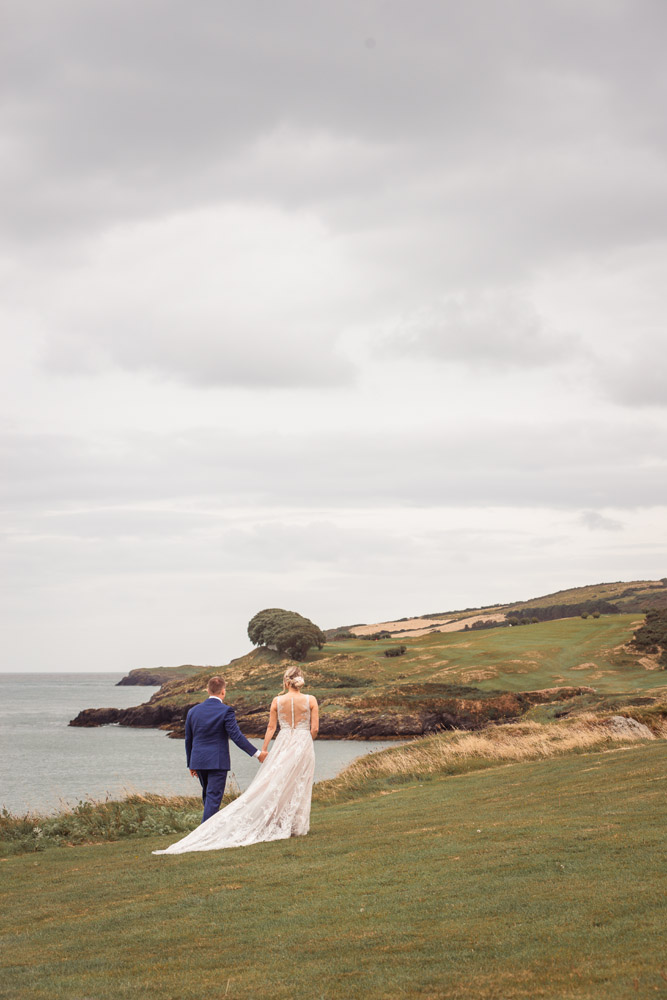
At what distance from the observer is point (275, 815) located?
14.3 m

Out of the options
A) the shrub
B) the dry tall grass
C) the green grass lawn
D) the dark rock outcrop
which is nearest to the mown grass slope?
the shrub

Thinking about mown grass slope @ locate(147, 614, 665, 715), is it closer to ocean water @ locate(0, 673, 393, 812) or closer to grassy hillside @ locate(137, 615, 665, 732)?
grassy hillside @ locate(137, 615, 665, 732)

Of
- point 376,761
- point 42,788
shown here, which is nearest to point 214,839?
point 376,761

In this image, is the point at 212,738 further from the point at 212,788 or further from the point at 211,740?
the point at 212,788

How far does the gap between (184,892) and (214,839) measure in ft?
11.3

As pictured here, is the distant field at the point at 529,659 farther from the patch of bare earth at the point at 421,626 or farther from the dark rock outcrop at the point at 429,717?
the patch of bare earth at the point at 421,626

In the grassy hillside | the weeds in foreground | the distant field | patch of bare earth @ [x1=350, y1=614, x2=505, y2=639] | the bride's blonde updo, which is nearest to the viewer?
the bride's blonde updo

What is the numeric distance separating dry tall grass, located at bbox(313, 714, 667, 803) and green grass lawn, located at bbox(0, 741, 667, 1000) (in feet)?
33.2

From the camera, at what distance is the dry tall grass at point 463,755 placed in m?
25.0

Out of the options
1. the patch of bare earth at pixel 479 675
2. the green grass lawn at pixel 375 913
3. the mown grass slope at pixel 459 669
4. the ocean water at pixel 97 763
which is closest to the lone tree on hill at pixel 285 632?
the mown grass slope at pixel 459 669

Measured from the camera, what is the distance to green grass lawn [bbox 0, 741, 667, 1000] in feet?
21.0

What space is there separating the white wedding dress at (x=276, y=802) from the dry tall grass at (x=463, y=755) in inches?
346

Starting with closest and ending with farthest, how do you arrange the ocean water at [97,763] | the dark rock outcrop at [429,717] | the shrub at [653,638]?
the ocean water at [97,763] → the dark rock outcrop at [429,717] → the shrub at [653,638]

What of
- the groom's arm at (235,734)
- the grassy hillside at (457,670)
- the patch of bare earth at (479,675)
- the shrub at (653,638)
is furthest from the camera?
the shrub at (653,638)
